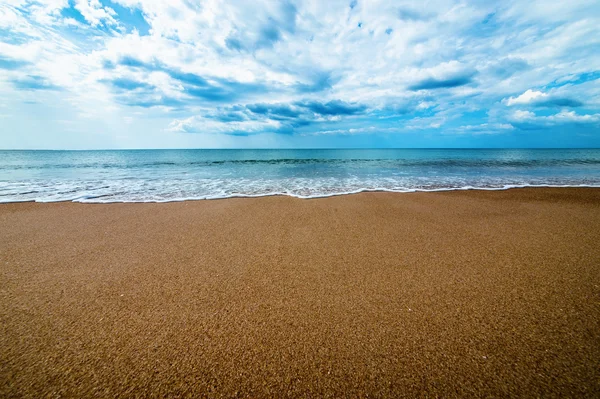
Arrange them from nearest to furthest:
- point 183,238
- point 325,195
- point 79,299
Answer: point 79,299
point 183,238
point 325,195

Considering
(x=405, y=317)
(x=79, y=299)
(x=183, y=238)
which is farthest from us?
(x=183, y=238)

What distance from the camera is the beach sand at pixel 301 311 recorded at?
5.59ft

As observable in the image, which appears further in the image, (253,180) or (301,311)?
(253,180)

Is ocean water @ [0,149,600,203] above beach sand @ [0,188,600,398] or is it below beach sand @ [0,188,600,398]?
above

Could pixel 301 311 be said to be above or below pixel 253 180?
below

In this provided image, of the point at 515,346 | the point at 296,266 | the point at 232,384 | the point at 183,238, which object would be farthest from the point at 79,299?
the point at 515,346

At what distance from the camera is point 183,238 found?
439 cm

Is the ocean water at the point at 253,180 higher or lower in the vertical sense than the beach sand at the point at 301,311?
higher

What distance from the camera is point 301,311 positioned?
2.42 meters

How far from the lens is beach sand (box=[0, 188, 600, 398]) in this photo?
171cm

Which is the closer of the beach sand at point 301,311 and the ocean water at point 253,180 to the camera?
the beach sand at point 301,311

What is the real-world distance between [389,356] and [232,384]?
1211mm

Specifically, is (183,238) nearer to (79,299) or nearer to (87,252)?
(87,252)

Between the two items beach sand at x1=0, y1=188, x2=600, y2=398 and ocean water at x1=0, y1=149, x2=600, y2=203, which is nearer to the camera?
beach sand at x1=0, y1=188, x2=600, y2=398
